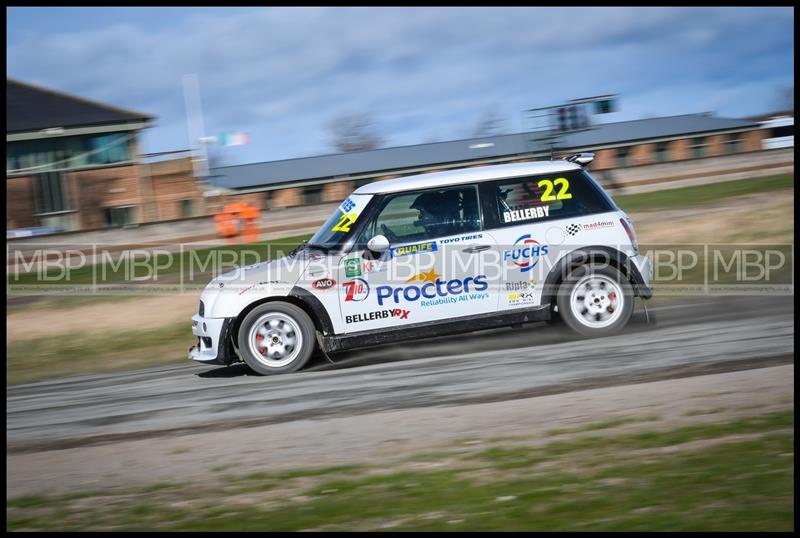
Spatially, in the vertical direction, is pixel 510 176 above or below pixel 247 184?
below

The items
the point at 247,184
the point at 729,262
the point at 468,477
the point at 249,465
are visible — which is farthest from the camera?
the point at 247,184

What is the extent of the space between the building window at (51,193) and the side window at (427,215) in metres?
40.2

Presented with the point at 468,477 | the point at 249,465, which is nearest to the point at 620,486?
the point at 468,477

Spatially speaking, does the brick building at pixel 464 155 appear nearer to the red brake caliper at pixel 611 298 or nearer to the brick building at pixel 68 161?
the brick building at pixel 68 161

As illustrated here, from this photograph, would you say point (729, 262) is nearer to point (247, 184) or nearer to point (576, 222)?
point (576, 222)

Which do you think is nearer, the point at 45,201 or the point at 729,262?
the point at 729,262

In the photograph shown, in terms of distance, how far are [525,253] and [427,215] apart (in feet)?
3.58

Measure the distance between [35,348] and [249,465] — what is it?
8.48 meters

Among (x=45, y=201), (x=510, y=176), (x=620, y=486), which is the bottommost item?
(x=620, y=486)

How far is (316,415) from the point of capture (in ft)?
22.0

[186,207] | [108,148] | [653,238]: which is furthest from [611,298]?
[186,207]

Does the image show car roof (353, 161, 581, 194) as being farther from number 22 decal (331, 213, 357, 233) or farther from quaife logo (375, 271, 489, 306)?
quaife logo (375, 271, 489, 306)

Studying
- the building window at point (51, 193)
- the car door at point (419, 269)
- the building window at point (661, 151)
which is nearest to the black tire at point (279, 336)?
the car door at point (419, 269)

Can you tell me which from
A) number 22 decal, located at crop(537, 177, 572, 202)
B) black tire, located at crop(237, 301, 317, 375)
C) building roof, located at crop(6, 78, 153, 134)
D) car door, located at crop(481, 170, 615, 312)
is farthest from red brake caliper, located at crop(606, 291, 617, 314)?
building roof, located at crop(6, 78, 153, 134)
